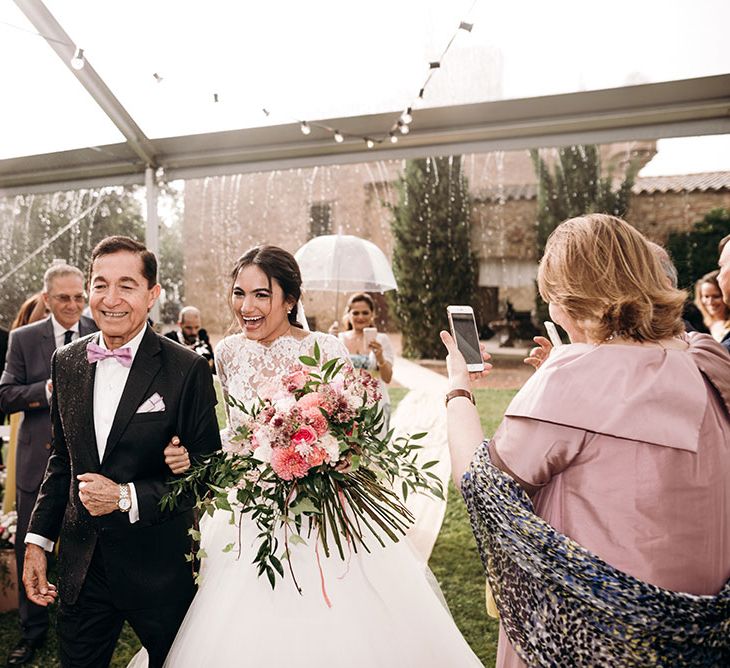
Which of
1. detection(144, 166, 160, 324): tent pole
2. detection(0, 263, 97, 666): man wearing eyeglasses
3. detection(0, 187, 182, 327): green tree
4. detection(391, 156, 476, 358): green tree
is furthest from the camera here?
detection(391, 156, 476, 358): green tree

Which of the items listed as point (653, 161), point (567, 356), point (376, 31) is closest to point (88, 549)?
point (567, 356)

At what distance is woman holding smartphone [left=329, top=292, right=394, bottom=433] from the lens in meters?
4.77

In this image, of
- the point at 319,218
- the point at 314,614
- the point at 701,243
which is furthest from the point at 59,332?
the point at 701,243

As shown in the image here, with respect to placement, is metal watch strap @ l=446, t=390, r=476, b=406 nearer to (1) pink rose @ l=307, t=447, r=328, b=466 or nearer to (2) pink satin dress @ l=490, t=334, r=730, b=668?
(2) pink satin dress @ l=490, t=334, r=730, b=668

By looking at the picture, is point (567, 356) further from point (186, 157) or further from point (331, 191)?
point (331, 191)

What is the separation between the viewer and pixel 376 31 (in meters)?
3.80

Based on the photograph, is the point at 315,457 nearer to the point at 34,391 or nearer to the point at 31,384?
the point at 34,391

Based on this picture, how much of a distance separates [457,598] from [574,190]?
886 cm

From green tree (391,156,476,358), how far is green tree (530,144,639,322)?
1.34m

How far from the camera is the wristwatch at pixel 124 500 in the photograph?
6.03 ft

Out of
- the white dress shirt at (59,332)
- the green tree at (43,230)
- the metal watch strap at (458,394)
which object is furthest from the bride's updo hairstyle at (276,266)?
the green tree at (43,230)

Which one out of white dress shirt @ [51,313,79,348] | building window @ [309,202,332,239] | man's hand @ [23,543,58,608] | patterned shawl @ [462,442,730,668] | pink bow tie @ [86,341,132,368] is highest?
building window @ [309,202,332,239]

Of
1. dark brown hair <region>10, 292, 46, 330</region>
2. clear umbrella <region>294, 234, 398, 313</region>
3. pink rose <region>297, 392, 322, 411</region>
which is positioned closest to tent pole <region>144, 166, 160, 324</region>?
dark brown hair <region>10, 292, 46, 330</region>

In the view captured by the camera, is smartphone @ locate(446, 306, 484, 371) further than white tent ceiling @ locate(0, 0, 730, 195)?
No
